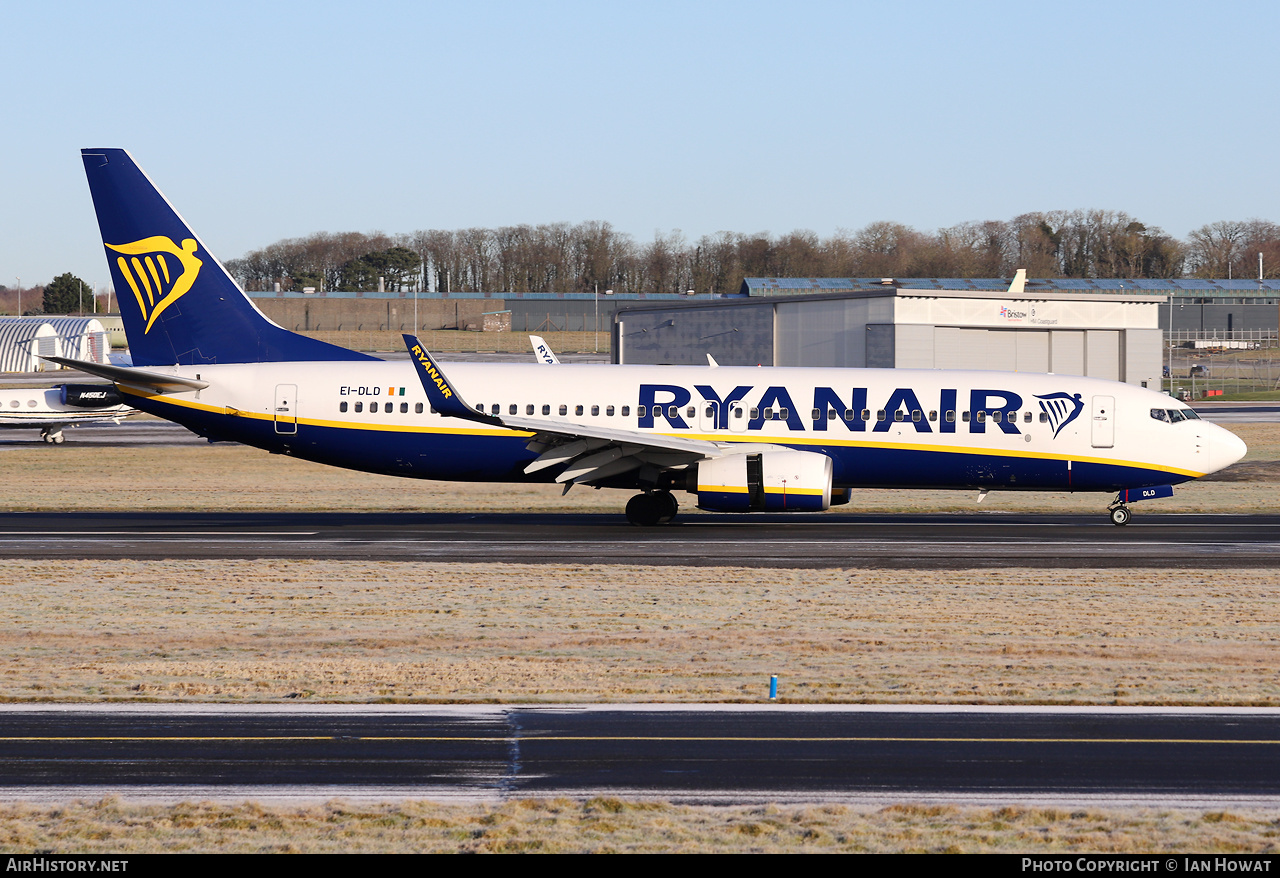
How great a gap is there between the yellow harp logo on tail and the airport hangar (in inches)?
1543

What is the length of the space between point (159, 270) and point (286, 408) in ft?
16.3

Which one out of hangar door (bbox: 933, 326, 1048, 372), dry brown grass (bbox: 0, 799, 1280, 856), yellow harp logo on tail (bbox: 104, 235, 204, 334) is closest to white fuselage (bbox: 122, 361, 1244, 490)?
yellow harp logo on tail (bbox: 104, 235, 204, 334)

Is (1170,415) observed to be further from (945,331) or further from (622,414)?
(945,331)

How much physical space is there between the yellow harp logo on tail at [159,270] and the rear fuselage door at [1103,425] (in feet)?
73.2

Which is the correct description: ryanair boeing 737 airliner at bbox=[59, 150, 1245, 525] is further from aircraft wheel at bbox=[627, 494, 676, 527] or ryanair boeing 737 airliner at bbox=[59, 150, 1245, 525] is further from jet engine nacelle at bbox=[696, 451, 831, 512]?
jet engine nacelle at bbox=[696, 451, 831, 512]

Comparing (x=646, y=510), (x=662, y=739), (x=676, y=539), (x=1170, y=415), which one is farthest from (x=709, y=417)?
(x=662, y=739)

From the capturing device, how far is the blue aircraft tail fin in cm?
3055

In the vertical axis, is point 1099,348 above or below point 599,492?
above

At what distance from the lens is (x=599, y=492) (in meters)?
39.9

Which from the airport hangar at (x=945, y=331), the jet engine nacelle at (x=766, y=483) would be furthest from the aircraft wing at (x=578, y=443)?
the airport hangar at (x=945, y=331)

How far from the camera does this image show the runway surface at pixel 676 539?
79.3ft
